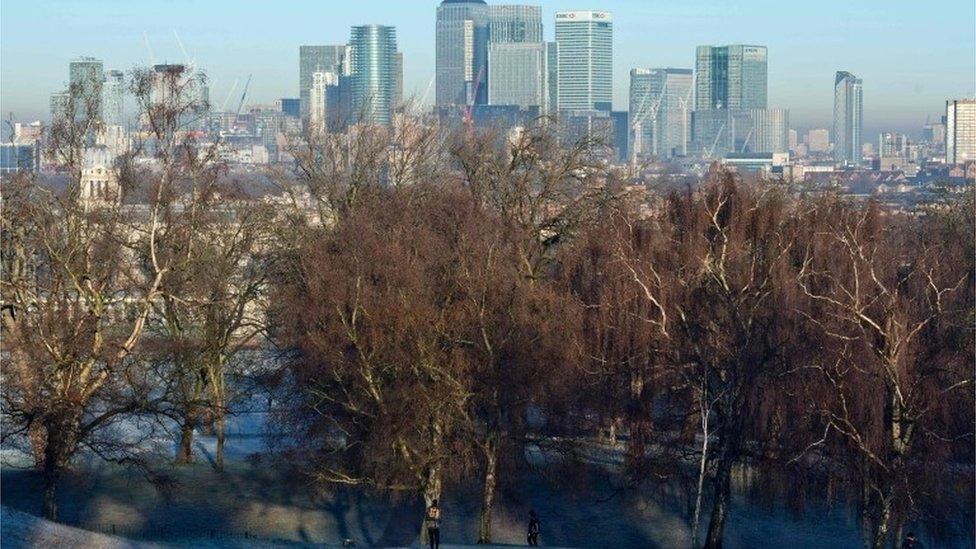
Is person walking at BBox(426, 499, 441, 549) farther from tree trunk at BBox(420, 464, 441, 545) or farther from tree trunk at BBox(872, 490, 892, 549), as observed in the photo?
tree trunk at BBox(872, 490, 892, 549)

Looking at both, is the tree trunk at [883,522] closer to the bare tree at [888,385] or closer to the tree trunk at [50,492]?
the bare tree at [888,385]

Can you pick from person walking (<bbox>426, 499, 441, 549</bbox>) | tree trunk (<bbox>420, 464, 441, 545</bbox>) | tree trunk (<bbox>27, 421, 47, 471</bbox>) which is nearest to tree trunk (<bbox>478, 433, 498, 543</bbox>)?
tree trunk (<bbox>420, 464, 441, 545</bbox>)

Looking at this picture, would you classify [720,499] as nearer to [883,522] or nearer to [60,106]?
[883,522]

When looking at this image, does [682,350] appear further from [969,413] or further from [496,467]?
[969,413]

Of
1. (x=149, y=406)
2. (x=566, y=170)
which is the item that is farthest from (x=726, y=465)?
(x=566, y=170)

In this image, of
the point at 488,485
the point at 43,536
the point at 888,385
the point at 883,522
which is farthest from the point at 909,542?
the point at 43,536

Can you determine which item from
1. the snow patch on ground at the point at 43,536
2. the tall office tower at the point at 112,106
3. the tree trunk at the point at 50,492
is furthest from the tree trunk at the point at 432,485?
the tall office tower at the point at 112,106
